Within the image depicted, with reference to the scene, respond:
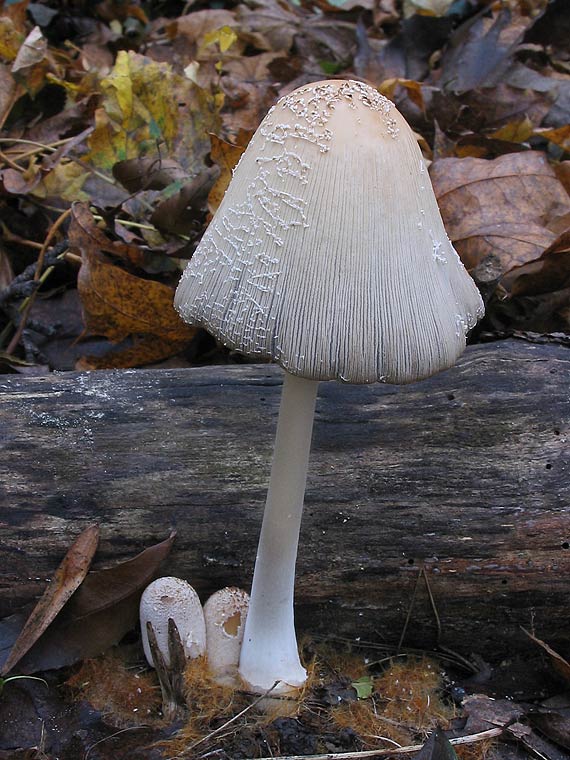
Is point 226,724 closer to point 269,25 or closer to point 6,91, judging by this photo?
point 6,91

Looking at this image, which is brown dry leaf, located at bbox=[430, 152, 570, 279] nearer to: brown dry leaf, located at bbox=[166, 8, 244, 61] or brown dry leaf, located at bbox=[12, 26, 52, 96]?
brown dry leaf, located at bbox=[12, 26, 52, 96]

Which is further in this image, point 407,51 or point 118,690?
point 407,51

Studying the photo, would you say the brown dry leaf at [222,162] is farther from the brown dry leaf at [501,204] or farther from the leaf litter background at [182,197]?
the brown dry leaf at [501,204]

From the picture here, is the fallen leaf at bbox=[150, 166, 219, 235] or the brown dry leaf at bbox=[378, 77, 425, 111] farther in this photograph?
the brown dry leaf at bbox=[378, 77, 425, 111]

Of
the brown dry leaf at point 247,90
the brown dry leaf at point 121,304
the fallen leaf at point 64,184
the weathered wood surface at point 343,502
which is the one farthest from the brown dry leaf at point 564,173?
the fallen leaf at point 64,184

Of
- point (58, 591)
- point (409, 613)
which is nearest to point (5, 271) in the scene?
point (58, 591)

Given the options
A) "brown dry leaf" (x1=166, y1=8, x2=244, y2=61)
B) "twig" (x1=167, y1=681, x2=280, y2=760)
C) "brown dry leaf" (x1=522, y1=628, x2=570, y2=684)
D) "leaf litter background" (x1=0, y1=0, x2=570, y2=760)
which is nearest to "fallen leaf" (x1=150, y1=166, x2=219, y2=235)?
"leaf litter background" (x1=0, y1=0, x2=570, y2=760)
